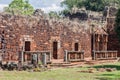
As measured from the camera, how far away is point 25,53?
28781 mm

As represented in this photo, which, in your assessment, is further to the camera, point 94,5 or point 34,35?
point 94,5

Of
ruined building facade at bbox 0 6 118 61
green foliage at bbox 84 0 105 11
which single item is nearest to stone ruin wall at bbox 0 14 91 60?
ruined building facade at bbox 0 6 118 61

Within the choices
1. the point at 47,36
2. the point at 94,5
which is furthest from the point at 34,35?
the point at 94,5

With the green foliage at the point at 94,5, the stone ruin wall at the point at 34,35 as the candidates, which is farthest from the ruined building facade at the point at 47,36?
the green foliage at the point at 94,5

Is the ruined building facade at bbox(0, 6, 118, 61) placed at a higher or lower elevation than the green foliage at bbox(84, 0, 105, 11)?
lower

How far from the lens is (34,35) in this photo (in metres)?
34.1

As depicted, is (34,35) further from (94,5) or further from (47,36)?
(94,5)

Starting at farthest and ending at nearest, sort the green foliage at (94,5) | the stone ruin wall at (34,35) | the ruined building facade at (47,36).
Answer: the green foliage at (94,5) < the ruined building facade at (47,36) < the stone ruin wall at (34,35)

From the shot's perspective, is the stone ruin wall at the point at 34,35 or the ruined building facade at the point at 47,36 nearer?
the stone ruin wall at the point at 34,35

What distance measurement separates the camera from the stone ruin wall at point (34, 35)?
31184mm

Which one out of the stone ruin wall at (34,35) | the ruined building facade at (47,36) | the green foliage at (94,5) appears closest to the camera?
the stone ruin wall at (34,35)

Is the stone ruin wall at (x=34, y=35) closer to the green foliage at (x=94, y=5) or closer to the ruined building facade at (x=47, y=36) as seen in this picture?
the ruined building facade at (x=47, y=36)

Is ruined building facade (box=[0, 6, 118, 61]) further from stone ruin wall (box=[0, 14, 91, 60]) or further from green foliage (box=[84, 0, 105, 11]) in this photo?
green foliage (box=[84, 0, 105, 11])

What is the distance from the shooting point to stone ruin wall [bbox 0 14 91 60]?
3118 cm
